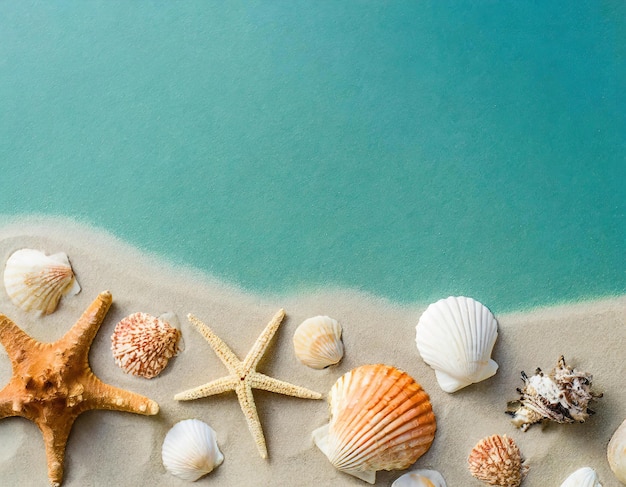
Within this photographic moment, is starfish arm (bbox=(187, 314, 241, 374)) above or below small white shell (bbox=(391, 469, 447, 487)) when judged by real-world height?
above

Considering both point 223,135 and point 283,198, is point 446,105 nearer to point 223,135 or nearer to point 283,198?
point 283,198

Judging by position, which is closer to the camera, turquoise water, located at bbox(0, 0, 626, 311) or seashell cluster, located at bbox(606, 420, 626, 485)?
seashell cluster, located at bbox(606, 420, 626, 485)

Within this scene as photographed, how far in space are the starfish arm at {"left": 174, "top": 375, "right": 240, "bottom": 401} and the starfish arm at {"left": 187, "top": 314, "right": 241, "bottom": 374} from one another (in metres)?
0.02

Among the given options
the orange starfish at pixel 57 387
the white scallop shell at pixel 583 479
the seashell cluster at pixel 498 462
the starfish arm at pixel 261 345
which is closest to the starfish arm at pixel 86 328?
the orange starfish at pixel 57 387

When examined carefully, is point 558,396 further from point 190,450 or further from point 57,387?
point 57,387

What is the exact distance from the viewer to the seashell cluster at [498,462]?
1479 mm

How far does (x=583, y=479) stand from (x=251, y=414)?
86cm

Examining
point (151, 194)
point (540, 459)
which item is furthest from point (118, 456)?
point (540, 459)

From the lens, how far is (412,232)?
→ 1578mm

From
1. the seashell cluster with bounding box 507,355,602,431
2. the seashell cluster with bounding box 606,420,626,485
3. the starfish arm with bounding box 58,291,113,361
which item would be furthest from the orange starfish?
the seashell cluster with bounding box 606,420,626,485

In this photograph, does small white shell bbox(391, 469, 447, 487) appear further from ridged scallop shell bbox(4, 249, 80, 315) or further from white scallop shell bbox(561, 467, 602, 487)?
ridged scallop shell bbox(4, 249, 80, 315)

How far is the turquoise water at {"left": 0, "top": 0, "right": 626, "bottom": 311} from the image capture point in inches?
61.8

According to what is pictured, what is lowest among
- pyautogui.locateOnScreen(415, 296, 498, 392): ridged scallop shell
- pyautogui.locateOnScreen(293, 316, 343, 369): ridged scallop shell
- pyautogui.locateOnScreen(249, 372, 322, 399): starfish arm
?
pyautogui.locateOnScreen(249, 372, 322, 399): starfish arm

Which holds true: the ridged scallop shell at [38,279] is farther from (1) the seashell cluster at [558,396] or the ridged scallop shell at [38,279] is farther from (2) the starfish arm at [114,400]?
(1) the seashell cluster at [558,396]
